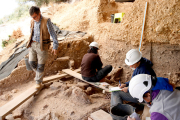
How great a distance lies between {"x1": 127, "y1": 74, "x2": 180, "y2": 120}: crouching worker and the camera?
1626 mm

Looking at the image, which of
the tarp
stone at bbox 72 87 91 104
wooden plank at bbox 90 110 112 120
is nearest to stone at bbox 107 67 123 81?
stone at bbox 72 87 91 104

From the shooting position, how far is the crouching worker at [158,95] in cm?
163

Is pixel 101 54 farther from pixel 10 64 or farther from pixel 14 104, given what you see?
pixel 14 104

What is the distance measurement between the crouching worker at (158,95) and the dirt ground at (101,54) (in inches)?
67.0

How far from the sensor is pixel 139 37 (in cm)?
470

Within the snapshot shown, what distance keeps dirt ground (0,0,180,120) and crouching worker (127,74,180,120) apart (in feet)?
5.59

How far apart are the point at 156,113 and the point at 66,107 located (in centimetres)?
227

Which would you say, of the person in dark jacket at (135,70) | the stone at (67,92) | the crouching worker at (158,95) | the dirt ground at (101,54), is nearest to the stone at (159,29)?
the dirt ground at (101,54)

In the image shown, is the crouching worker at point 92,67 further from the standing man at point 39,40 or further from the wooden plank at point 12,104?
the wooden plank at point 12,104

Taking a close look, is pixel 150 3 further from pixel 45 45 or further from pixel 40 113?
pixel 40 113

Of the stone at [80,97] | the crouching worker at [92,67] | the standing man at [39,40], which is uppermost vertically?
the standing man at [39,40]

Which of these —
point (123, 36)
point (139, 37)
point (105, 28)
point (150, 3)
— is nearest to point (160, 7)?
point (150, 3)

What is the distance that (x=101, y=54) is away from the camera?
21.1ft

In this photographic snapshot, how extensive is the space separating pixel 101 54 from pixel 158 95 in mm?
4753
